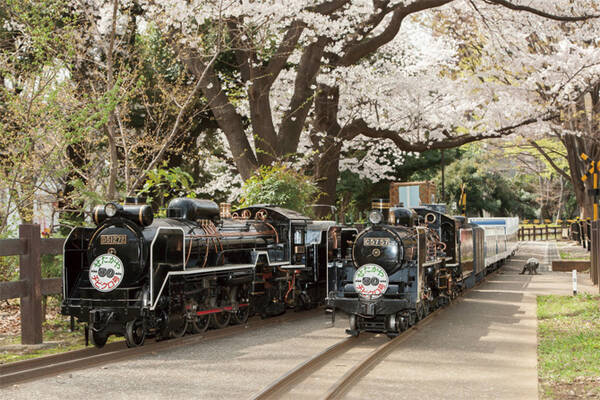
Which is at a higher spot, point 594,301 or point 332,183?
point 332,183

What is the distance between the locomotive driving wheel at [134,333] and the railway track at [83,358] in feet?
0.38

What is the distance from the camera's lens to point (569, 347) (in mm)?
9500

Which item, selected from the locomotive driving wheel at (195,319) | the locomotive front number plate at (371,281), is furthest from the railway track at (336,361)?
the locomotive driving wheel at (195,319)

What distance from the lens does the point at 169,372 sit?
8094mm

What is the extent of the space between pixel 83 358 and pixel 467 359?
5.15 meters

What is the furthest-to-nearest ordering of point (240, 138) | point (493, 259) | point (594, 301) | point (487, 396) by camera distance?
point (493, 259) < point (240, 138) < point (594, 301) < point (487, 396)

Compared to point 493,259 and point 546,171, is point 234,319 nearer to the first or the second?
point 493,259

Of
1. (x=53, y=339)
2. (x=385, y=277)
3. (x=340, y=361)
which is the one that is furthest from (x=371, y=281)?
(x=53, y=339)

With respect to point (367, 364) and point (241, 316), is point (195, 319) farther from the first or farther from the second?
point (367, 364)

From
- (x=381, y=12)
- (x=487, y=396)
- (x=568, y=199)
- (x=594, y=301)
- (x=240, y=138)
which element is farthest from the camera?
(x=568, y=199)

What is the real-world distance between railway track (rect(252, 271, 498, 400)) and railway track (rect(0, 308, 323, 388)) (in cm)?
223

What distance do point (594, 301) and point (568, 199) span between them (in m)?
50.6

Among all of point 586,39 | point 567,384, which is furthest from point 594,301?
point 586,39

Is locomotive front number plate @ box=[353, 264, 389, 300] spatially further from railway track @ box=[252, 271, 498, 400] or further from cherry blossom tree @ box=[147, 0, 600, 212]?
cherry blossom tree @ box=[147, 0, 600, 212]
